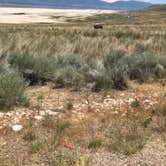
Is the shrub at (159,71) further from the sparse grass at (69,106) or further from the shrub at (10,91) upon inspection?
the shrub at (10,91)

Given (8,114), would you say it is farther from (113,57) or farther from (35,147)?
(113,57)

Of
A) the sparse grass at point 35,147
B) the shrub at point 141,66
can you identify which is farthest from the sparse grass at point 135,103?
the sparse grass at point 35,147

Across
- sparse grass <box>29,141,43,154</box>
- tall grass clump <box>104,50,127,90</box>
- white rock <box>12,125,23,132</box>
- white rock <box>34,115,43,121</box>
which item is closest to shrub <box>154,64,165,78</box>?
tall grass clump <box>104,50,127,90</box>

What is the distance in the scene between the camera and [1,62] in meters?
11.1

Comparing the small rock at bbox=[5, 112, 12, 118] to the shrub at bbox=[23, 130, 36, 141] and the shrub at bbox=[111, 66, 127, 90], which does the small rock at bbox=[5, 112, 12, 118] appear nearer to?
the shrub at bbox=[23, 130, 36, 141]

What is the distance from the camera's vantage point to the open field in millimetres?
6422

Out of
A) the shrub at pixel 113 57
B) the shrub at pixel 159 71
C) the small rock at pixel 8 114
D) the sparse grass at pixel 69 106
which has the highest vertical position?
the shrub at pixel 113 57

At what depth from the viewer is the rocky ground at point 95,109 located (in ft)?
20.7

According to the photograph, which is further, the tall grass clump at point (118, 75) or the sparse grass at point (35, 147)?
the tall grass clump at point (118, 75)

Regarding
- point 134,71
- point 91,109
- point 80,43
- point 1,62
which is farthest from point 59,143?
point 80,43

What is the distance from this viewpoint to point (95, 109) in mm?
8789

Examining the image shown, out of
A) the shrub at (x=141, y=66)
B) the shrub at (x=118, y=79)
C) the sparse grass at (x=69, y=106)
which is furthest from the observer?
the shrub at (x=141, y=66)

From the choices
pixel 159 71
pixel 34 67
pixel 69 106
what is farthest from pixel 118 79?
pixel 69 106

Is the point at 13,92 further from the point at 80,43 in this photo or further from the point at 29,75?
the point at 80,43
